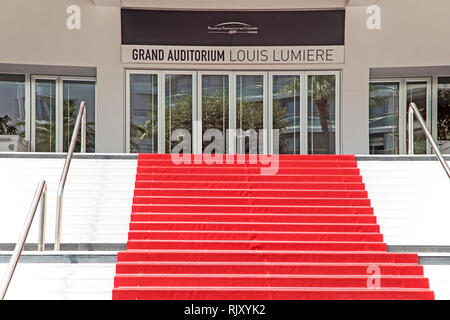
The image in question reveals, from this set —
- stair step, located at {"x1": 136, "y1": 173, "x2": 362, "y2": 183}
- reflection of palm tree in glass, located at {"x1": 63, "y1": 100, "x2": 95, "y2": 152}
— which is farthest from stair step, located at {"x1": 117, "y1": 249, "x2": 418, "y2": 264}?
reflection of palm tree in glass, located at {"x1": 63, "y1": 100, "x2": 95, "y2": 152}

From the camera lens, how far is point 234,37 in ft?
47.6

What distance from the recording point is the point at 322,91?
14.8 meters

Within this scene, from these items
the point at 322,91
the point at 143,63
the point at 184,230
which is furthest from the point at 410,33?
the point at 184,230

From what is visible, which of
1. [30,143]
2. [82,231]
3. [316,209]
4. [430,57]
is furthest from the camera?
[30,143]

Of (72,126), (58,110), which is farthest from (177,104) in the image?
(58,110)

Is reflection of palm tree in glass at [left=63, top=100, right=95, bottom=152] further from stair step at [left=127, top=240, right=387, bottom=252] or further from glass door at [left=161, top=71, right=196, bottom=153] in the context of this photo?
stair step at [left=127, top=240, right=387, bottom=252]

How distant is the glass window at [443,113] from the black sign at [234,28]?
313 centimetres

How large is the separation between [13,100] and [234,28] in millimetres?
5946

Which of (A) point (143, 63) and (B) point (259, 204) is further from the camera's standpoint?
(A) point (143, 63)

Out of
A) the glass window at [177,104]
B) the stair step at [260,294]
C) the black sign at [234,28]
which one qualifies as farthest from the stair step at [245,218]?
the black sign at [234,28]

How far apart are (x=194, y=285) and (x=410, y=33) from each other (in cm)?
1031
